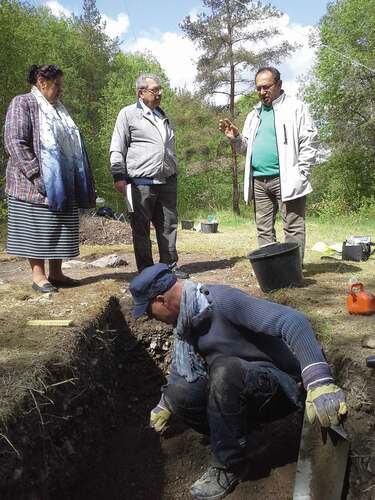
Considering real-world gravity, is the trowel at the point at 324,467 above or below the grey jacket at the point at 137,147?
below

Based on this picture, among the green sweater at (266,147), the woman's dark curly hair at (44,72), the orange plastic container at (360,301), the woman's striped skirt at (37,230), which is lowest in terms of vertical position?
the orange plastic container at (360,301)

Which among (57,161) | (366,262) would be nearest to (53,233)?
(57,161)

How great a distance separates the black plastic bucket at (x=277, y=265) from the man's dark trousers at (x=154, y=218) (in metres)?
0.89

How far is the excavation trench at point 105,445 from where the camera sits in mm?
2039

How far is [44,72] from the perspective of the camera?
3.48 metres

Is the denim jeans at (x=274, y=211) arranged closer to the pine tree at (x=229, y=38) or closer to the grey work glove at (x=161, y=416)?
the grey work glove at (x=161, y=416)

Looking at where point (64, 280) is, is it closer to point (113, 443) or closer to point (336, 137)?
point (113, 443)

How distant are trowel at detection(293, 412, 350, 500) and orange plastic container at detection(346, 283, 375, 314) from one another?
1260 mm

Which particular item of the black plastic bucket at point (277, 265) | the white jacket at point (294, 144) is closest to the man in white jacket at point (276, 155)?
the white jacket at point (294, 144)

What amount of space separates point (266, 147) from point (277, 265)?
1.07 metres

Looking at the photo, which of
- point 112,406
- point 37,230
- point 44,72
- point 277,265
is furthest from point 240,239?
point 112,406

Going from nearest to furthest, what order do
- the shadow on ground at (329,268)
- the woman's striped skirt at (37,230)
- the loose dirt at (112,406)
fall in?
1. the loose dirt at (112,406)
2. the woman's striped skirt at (37,230)
3. the shadow on ground at (329,268)

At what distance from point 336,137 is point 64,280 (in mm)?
15655

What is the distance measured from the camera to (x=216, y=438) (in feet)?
7.41
